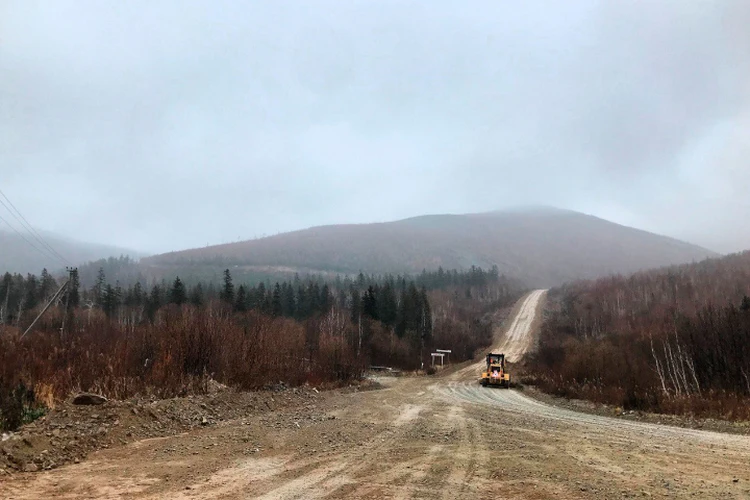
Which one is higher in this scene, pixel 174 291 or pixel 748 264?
pixel 748 264

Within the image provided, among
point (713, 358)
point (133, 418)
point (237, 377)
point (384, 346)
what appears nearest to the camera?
point (133, 418)

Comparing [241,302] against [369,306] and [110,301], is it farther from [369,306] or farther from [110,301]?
[110,301]

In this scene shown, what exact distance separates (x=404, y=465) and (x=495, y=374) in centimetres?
3435

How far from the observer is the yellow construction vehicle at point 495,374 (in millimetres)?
40694

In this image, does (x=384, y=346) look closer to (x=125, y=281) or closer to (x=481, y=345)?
(x=481, y=345)

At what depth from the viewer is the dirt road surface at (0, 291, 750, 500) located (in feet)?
24.4

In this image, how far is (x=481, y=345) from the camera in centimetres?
8438

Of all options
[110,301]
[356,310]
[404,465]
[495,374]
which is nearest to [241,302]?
[356,310]

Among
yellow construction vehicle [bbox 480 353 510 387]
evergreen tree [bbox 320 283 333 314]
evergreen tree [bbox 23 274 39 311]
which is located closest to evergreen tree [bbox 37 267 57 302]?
evergreen tree [bbox 23 274 39 311]

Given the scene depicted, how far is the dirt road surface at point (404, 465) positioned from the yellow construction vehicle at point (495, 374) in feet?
87.1

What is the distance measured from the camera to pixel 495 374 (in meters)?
41.3

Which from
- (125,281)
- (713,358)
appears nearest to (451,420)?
(713,358)

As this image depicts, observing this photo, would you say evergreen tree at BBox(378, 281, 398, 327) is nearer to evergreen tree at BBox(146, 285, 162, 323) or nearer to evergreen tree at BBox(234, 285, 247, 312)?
evergreen tree at BBox(234, 285, 247, 312)

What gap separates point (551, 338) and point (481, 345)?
→ 12492 millimetres
